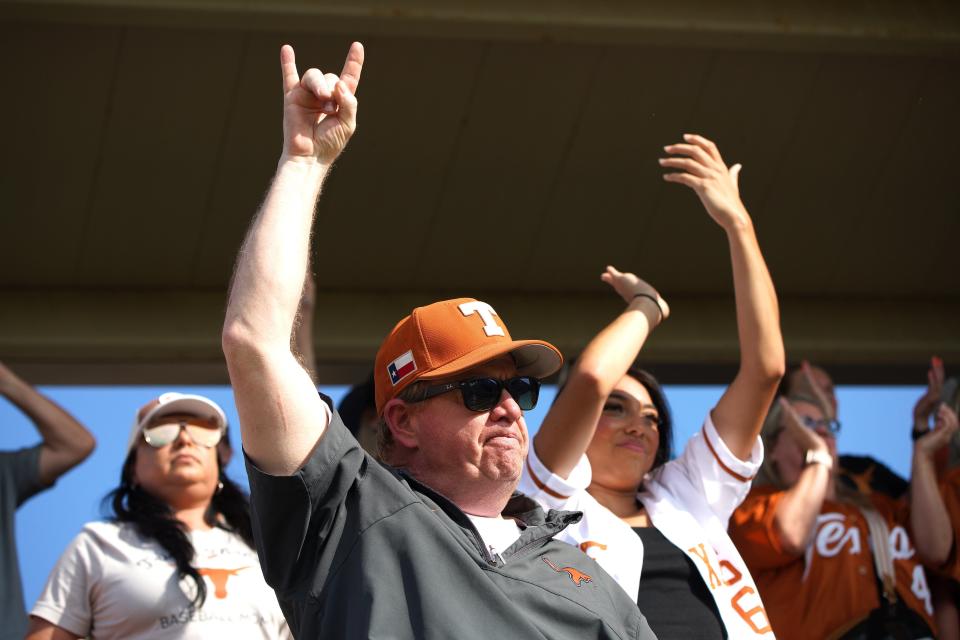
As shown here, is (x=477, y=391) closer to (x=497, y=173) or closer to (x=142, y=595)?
(x=142, y=595)

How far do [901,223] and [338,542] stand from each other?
11.2 ft

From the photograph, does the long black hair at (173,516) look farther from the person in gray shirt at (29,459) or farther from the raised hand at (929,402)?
the raised hand at (929,402)

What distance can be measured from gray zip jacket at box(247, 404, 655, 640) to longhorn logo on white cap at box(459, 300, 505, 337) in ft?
1.19

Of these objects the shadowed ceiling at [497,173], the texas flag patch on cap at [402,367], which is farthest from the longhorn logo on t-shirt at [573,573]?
the shadowed ceiling at [497,173]

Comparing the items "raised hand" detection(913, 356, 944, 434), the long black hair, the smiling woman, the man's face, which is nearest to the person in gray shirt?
the long black hair

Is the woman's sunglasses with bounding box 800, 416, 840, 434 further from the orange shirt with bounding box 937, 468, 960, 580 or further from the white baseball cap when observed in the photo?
the white baseball cap

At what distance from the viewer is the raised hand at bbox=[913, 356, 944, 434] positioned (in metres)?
4.02

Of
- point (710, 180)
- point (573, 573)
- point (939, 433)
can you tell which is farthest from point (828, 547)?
point (573, 573)

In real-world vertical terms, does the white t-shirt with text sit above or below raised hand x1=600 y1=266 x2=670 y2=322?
below

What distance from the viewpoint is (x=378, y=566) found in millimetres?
1839

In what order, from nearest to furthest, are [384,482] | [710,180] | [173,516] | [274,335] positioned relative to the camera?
[274,335], [384,482], [710,180], [173,516]

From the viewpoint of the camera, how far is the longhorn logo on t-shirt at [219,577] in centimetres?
300

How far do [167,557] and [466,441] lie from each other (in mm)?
1194

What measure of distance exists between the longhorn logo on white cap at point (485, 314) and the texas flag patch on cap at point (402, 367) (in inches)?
4.9
